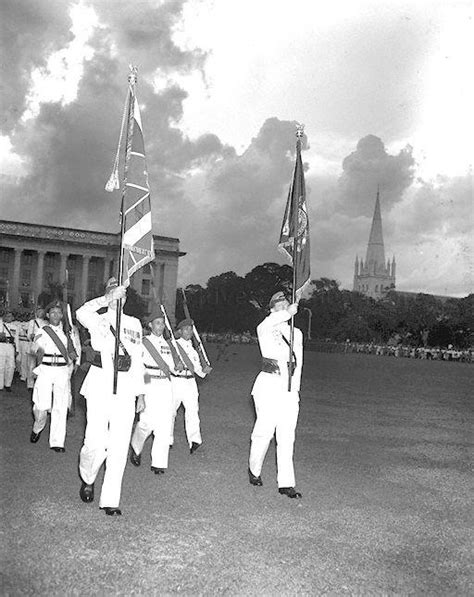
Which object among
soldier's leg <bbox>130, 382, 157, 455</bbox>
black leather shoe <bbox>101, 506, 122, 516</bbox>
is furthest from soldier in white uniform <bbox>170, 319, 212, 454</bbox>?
black leather shoe <bbox>101, 506, 122, 516</bbox>

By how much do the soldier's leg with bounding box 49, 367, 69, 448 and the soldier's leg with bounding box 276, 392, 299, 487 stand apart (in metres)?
3.13

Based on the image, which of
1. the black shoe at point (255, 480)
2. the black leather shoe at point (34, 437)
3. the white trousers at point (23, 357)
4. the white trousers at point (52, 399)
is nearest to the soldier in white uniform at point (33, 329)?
the white trousers at point (23, 357)

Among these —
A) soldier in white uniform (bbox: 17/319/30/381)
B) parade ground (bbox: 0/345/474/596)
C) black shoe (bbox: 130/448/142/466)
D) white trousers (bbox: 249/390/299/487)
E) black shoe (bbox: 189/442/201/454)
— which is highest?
soldier in white uniform (bbox: 17/319/30/381)

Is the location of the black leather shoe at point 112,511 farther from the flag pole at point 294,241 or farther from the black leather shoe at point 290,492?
the flag pole at point 294,241

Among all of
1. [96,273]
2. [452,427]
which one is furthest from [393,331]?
[452,427]

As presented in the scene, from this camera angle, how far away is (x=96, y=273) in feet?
352

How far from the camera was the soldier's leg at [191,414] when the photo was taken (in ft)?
32.8

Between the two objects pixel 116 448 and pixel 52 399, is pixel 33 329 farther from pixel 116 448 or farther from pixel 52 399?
pixel 116 448

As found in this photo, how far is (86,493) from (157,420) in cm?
210

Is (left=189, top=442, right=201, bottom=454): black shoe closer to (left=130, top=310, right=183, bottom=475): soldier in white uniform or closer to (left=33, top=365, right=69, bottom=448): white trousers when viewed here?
(left=130, top=310, right=183, bottom=475): soldier in white uniform

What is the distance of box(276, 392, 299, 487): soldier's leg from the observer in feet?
24.5

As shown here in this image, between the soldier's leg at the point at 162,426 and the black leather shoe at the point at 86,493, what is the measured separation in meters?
1.55

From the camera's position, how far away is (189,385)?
33.9 ft

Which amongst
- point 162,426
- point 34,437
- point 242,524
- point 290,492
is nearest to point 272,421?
point 290,492
